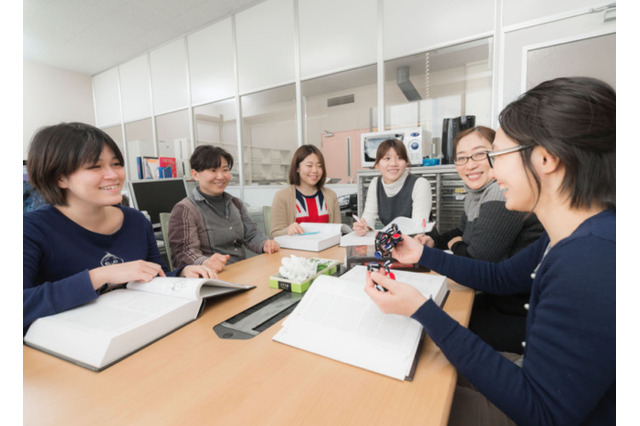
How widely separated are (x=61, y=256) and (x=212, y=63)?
4.71 meters

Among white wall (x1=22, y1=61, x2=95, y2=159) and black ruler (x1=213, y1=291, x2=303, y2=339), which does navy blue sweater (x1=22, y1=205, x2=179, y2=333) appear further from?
white wall (x1=22, y1=61, x2=95, y2=159)

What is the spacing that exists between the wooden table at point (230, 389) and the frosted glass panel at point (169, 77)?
5.48 meters

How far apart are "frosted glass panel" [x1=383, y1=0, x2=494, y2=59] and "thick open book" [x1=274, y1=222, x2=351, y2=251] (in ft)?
7.96

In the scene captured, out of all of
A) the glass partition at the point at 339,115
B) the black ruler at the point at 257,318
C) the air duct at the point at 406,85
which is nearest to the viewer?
the black ruler at the point at 257,318

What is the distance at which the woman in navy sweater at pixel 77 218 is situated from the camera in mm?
1030

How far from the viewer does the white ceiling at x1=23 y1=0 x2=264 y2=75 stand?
4223mm

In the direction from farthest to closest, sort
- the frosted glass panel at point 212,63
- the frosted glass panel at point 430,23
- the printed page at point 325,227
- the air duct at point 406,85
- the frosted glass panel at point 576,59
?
the frosted glass panel at point 212,63 < the air duct at point 406,85 < the frosted glass panel at point 430,23 < the frosted glass panel at point 576,59 < the printed page at point 325,227

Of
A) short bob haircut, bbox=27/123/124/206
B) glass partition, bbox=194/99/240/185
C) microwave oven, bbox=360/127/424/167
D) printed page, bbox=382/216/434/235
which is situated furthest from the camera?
glass partition, bbox=194/99/240/185

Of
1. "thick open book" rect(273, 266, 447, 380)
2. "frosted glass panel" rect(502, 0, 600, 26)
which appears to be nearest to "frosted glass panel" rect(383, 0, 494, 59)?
"frosted glass panel" rect(502, 0, 600, 26)

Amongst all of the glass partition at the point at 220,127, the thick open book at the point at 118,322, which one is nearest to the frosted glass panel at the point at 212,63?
the glass partition at the point at 220,127

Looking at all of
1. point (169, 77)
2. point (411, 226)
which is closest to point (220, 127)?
point (169, 77)

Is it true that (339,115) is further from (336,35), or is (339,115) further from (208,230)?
(208,230)

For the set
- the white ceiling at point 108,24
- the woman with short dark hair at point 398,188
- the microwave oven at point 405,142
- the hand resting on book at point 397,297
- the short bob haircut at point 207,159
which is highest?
the white ceiling at point 108,24

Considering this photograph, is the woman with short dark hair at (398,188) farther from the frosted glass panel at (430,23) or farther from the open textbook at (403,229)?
the frosted glass panel at (430,23)
